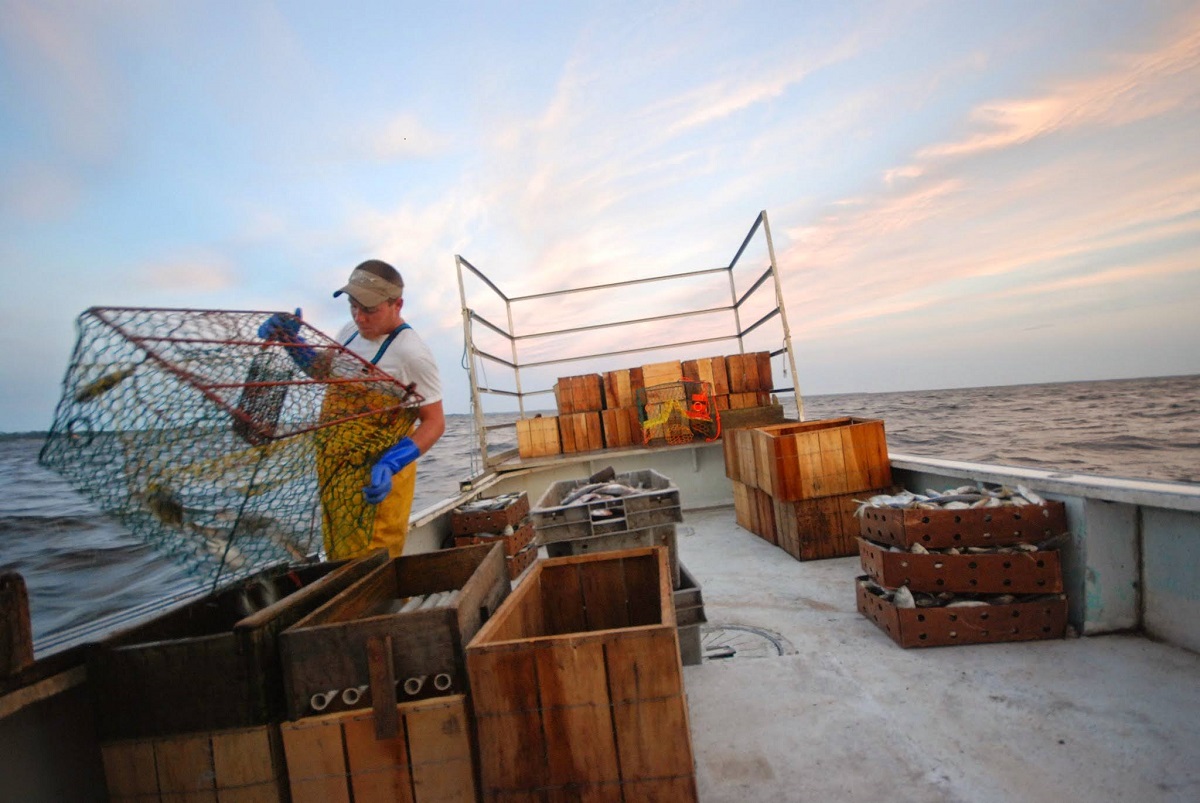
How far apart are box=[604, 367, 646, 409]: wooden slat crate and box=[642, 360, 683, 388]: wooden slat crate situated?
6.4 inches

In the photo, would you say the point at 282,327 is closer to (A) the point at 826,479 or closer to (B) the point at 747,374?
(A) the point at 826,479

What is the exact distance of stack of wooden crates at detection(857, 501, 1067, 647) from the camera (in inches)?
128

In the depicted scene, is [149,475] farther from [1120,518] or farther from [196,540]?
[1120,518]

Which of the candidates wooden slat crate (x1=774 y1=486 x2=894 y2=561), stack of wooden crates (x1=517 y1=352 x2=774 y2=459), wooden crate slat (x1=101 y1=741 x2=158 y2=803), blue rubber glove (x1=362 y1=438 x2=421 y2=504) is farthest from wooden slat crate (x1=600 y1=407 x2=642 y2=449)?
wooden crate slat (x1=101 y1=741 x2=158 y2=803)

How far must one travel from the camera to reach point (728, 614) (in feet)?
13.5

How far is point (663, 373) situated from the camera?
901cm

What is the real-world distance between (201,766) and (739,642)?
287 cm

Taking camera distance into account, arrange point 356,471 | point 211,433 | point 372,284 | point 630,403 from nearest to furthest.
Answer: point 211,433 < point 356,471 < point 372,284 < point 630,403

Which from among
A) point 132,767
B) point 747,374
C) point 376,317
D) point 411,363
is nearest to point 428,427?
point 411,363

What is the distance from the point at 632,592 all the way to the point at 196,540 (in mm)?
1738

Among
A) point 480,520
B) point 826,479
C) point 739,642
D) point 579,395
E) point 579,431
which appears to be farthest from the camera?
point 579,395

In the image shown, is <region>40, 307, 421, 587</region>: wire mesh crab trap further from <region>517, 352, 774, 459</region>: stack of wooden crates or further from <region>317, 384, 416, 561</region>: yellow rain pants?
<region>517, 352, 774, 459</region>: stack of wooden crates

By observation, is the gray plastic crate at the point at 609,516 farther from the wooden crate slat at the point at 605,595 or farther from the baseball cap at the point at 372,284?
the baseball cap at the point at 372,284

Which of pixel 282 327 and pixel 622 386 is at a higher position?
pixel 282 327
